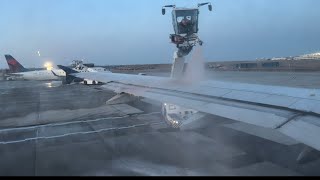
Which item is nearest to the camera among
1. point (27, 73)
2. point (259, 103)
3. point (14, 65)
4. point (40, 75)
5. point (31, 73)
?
point (259, 103)

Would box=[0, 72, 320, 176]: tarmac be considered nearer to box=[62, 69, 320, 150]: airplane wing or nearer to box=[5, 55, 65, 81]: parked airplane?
box=[62, 69, 320, 150]: airplane wing

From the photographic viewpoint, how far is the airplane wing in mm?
6180

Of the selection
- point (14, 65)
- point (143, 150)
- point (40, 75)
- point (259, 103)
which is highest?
point (259, 103)

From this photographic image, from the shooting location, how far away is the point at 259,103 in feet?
25.6

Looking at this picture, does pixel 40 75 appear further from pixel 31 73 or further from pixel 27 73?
pixel 27 73

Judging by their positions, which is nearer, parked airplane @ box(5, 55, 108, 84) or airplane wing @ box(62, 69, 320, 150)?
airplane wing @ box(62, 69, 320, 150)

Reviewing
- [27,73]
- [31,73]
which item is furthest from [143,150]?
[27,73]

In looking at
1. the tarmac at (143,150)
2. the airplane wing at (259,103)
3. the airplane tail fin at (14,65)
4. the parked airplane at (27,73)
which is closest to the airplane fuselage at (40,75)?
the parked airplane at (27,73)

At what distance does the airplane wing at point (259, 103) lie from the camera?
618 centimetres

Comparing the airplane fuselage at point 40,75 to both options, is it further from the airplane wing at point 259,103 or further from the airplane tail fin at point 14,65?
the airplane wing at point 259,103

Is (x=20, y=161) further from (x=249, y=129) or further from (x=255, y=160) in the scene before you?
(x=249, y=129)

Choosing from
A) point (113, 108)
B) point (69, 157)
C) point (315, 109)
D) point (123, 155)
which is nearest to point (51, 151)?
point (69, 157)

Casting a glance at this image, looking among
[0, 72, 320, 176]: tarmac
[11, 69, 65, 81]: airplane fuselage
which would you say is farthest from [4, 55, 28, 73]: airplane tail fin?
[0, 72, 320, 176]: tarmac

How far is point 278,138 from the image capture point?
1220 cm
